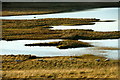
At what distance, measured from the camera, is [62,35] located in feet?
115

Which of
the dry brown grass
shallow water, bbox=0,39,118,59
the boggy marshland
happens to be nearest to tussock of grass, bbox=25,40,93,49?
the boggy marshland

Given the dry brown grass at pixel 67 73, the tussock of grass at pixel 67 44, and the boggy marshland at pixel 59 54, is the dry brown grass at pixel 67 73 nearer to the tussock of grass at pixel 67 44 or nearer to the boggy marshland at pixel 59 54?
the boggy marshland at pixel 59 54

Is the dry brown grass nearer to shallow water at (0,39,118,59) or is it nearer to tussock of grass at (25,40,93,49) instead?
shallow water at (0,39,118,59)

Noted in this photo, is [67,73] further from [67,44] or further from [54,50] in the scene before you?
[67,44]

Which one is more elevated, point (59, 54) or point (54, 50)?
point (54, 50)

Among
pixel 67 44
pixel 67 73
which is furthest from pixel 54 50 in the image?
pixel 67 73

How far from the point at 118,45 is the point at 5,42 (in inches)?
720

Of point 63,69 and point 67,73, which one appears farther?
point 63,69

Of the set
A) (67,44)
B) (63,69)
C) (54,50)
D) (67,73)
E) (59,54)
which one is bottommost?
(67,73)

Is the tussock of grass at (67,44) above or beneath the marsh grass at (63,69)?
above

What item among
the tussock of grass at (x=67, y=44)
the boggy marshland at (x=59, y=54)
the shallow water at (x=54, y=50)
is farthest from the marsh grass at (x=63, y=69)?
the tussock of grass at (x=67, y=44)

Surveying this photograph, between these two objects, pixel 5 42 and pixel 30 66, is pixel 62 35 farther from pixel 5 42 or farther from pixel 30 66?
pixel 30 66

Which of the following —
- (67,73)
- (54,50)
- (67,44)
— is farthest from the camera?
(67,44)

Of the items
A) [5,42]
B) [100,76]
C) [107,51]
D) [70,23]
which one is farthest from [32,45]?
[70,23]
